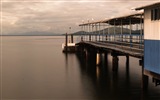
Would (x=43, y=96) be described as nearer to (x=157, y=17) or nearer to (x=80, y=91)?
(x=80, y=91)

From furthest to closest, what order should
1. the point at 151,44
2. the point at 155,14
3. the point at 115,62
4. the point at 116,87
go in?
the point at 115,62
the point at 116,87
the point at 151,44
the point at 155,14

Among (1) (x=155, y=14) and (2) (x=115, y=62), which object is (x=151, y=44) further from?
(2) (x=115, y=62)

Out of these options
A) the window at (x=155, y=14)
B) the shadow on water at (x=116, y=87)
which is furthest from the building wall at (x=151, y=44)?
the shadow on water at (x=116, y=87)

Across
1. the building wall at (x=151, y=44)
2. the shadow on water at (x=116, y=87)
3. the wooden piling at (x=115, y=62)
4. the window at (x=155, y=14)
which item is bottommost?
the shadow on water at (x=116, y=87)

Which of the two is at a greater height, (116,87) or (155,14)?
(155,14)

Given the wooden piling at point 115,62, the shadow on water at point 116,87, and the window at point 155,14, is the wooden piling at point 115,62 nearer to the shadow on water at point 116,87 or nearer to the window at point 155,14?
the shadow on water at point 116,87

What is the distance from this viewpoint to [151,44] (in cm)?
1722

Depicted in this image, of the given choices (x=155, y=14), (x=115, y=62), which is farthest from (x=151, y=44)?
(x=115, y=62)

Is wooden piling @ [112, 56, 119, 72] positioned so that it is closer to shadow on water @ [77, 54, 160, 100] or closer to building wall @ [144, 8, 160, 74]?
shadow on water @ [77, 54, 160, 100]

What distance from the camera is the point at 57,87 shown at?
24.8 meters

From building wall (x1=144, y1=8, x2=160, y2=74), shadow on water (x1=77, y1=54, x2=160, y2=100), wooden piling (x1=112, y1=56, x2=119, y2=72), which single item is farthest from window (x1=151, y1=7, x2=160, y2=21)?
wooden piling (x1=112, y1=56, x2=119, y2=72)

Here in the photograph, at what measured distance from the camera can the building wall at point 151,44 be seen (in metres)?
16.3

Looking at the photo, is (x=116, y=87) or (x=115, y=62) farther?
(x=115, y=62)

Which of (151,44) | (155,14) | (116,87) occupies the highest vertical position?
(155,14)
